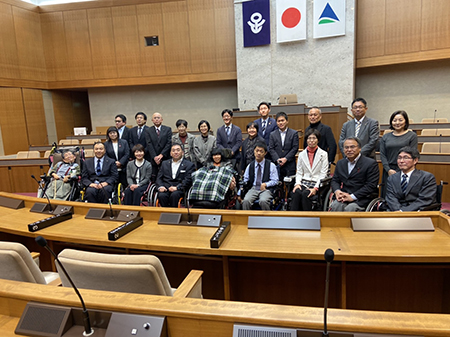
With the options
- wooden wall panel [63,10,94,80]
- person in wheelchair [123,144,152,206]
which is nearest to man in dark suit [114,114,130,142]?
person in wheelchair [123,144,152,206]

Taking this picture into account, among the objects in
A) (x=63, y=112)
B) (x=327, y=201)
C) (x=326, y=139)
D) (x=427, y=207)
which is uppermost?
(x=63, y=112)

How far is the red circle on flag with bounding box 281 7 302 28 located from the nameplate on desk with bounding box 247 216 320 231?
6.98 meters

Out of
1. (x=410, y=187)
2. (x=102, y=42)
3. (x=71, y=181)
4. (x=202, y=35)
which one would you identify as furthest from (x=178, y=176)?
(x=102, y=42)

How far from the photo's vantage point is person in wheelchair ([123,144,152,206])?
3.67 m

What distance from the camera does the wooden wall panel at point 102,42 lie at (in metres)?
9.20

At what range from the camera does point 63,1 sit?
9344 mm

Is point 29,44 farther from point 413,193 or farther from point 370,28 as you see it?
point 413,193

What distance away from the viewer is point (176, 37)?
8984 millimetres

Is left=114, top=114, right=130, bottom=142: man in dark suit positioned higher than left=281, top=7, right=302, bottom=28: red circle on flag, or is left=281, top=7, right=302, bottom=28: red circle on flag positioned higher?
left=281, top=7, right=302, bottom=28: red circle on flag

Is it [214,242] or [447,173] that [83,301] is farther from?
[447,173]

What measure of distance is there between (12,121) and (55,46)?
8.97ft

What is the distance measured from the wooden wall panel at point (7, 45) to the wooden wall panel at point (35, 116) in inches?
24.8

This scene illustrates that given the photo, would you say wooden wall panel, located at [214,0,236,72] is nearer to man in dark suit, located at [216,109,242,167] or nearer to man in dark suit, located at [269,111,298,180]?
man in dark suit, located at [216,109,242,167]

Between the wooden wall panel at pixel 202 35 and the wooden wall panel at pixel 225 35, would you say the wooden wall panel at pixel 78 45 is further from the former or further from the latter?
the wooden wall panel at pixel 225 35
